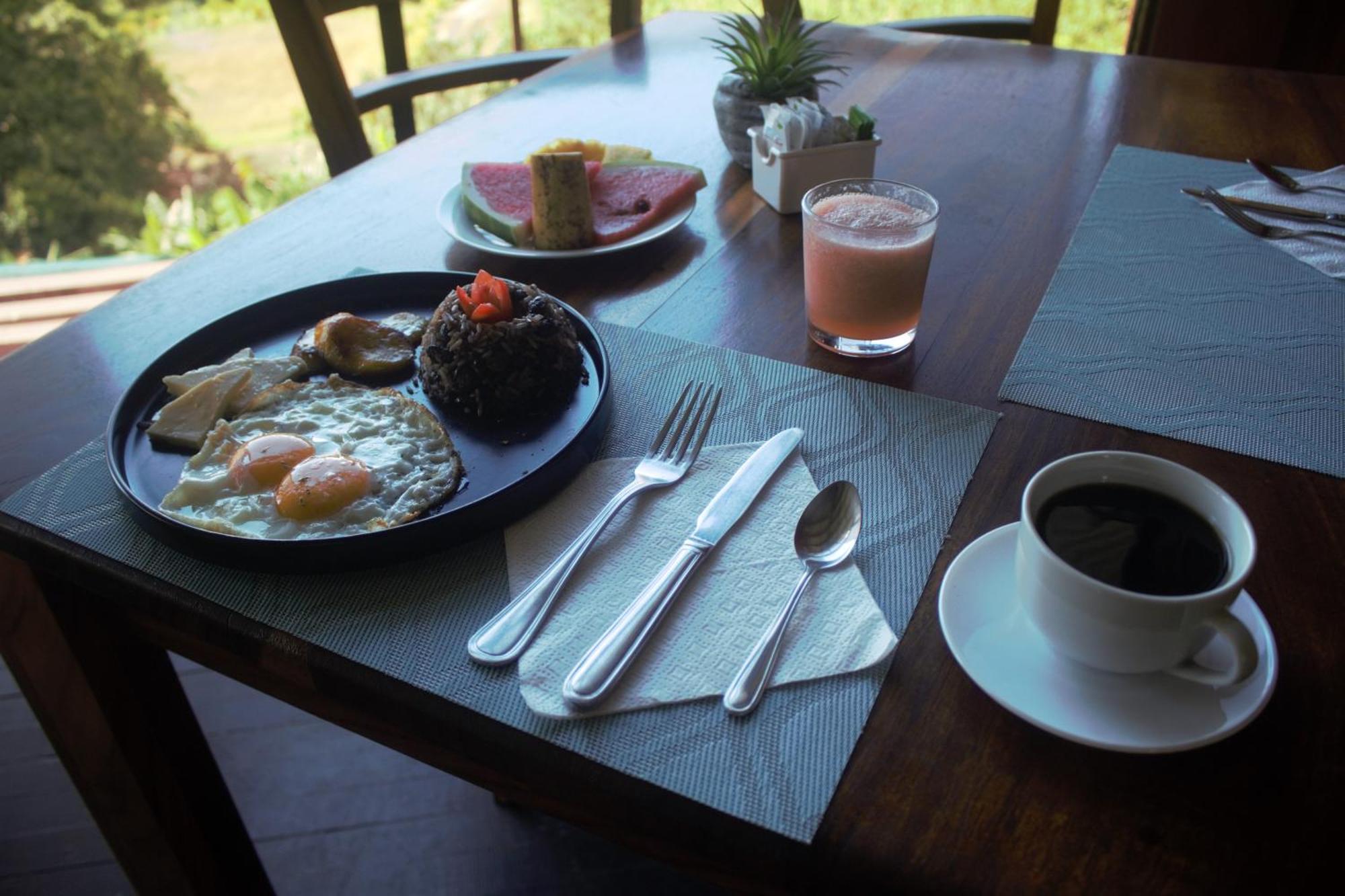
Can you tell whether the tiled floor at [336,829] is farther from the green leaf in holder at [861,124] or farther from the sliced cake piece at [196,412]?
the green leaf in holder at [861,124]

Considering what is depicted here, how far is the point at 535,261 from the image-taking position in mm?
1300

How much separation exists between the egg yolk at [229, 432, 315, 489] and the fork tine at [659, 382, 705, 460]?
34 cm

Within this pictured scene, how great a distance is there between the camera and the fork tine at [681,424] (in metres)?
0.92

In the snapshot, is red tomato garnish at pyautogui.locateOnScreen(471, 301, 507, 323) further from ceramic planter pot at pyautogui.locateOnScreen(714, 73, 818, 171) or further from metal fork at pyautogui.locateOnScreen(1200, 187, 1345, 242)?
metal fork at pyautogui.locateOnScreen(1200, 187, 1345, 242)

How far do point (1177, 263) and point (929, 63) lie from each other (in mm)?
900

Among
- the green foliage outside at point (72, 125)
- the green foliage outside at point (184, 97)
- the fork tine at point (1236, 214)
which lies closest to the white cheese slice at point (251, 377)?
the fork tine at point (1236, 214)

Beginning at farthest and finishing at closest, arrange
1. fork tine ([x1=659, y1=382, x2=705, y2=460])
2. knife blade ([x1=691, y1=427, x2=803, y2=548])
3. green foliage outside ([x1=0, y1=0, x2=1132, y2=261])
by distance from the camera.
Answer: green foliage outside ([x1=0, y1=0, x2=1132, y2=261]), fork tine ([x1=659, y1=382, x2=705, y2=460]), knife blade ([x1=691, y1=427, x2=803, y2=548])

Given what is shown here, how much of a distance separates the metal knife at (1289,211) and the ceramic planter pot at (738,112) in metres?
0.62

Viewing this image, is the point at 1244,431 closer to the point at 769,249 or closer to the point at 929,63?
the point at 769,249

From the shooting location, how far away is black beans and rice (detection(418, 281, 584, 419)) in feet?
3.19

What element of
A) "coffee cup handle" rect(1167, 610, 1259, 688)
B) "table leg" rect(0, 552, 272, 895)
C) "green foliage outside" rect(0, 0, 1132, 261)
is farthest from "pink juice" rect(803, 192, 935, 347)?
"green foliage outside" rect(0, 0, 1132, 261)

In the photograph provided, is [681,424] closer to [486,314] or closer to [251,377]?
[486,314]

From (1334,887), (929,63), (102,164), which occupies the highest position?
(929,63)

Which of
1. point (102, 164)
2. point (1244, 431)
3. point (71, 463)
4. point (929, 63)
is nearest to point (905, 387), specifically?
point (1244, 431)
